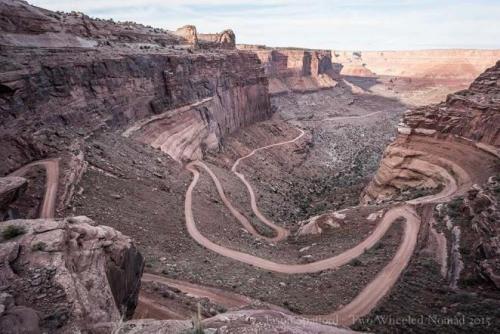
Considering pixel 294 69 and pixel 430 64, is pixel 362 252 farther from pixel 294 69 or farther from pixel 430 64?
pixel 430 64

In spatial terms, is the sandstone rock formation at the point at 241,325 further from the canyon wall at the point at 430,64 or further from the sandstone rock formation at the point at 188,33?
the canyon wall at the point at 430,64

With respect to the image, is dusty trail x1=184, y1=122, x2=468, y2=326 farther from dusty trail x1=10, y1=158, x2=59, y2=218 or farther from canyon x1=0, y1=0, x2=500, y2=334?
dusty trail x1=10, y1=158, x2=59, y2=218

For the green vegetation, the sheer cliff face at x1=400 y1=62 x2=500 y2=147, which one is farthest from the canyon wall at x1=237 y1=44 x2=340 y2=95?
the green vegetation

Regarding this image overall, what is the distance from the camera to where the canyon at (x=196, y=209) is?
1148cm

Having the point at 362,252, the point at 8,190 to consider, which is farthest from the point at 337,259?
the point at 8,190

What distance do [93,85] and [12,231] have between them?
2408 centimetres

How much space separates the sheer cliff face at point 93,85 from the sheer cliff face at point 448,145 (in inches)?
937

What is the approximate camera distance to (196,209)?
32.0m

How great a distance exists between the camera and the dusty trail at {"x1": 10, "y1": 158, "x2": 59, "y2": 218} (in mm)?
21672

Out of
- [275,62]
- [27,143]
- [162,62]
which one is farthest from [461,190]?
[275,62]

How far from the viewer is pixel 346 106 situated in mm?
106500

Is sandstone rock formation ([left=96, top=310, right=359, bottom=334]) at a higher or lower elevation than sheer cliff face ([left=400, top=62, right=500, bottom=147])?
lower

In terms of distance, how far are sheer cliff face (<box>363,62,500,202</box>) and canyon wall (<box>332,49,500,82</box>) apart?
12796cm

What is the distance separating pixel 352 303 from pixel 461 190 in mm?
13408
